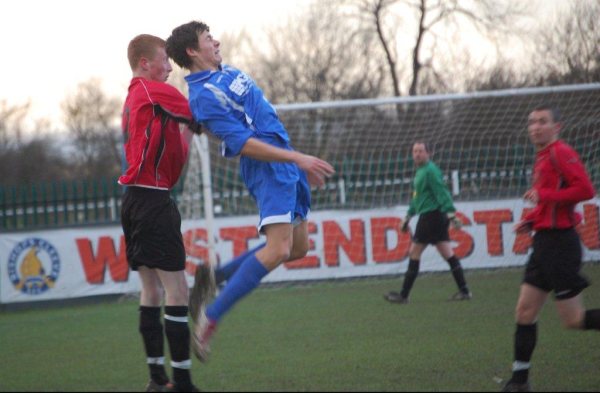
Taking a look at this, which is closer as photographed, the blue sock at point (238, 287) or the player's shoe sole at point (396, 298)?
the blue sock at point (238, 287)

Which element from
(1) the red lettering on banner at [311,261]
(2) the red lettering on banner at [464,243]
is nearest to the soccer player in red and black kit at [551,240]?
(1) the red lettering on banner at [311,261]

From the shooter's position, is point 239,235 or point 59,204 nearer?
point 239,235

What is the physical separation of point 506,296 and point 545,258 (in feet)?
20.9

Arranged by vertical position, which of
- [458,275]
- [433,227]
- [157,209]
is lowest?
[458,275]

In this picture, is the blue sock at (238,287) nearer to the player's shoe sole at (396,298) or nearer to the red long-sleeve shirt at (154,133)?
the red long-sleeve shirt at (154,133)

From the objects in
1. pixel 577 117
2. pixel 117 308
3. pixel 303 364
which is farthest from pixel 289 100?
pixel 303 364

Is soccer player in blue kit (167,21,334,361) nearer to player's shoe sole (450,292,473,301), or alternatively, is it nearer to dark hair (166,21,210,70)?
dark hair (166,21,210,70)

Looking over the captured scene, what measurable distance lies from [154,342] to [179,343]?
0.27 metres

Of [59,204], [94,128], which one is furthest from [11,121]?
[59,204]

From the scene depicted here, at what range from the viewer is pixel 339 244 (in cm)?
1517

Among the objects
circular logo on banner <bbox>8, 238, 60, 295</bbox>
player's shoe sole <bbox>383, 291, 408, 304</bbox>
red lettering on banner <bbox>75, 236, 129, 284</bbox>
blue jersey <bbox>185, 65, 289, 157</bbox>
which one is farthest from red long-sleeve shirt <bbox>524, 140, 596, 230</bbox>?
circular logo on banner <bbox>8, 238, 60, 295</bbox>

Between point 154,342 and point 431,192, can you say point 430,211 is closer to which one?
point 431,192

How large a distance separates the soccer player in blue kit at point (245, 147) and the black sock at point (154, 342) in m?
0.26

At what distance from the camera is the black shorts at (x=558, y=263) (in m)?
5.30
